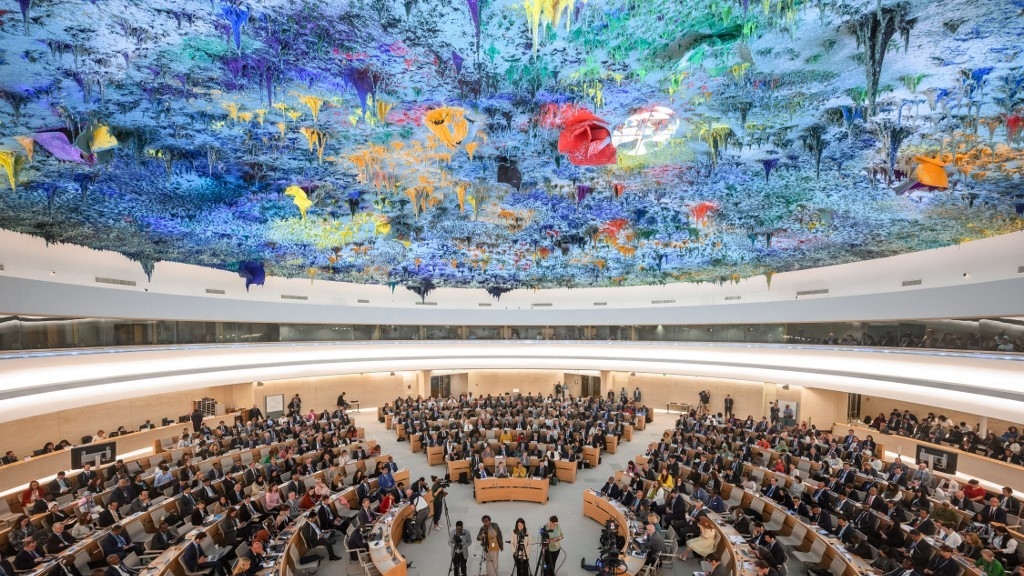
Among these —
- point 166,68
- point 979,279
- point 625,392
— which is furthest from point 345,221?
point 625,392

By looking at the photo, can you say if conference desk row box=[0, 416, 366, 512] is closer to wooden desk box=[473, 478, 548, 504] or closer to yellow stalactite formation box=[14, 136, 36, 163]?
wooden desk box=[473, 478, 548, 504]

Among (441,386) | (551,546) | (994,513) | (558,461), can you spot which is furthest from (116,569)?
(441,386)

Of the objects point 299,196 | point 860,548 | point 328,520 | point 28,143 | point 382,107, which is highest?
point 382,107

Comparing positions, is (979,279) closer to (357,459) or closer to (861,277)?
(861,277)

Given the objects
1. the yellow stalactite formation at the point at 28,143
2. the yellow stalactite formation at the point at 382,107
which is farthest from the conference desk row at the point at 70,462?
the yellow stalactite formation at the point at 382,107

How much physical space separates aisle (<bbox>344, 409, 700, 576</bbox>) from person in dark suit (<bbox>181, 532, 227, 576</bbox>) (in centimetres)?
231

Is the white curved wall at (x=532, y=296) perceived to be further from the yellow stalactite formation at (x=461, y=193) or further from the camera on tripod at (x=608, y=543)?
the yellow stalactite formation at (x=461, y=193)

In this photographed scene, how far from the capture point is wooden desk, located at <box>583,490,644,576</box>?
31.3 feet

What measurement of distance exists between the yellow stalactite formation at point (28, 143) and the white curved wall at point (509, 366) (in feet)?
22.3

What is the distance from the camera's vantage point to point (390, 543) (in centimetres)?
1016

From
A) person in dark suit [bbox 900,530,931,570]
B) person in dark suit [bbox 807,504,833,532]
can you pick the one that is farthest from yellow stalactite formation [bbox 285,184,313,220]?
person in dark suit [bbox 900,530,931,570]

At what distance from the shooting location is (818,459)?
16.3 metres

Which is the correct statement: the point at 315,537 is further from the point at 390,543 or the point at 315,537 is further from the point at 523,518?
the point at 523,518

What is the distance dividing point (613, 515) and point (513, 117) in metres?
10.1
